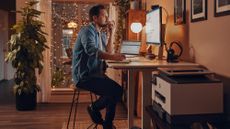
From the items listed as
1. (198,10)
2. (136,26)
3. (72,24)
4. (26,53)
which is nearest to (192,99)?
(198,10)

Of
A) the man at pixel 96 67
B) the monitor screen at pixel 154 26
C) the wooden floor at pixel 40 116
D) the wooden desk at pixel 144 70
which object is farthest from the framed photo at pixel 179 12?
the wooden floor at pixel 40 116

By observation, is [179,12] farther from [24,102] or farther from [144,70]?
[24,102]

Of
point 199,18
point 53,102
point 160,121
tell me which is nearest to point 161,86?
point 160,121

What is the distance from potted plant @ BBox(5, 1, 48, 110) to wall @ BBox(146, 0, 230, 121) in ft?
8.82

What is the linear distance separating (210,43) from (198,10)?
36 centimetres

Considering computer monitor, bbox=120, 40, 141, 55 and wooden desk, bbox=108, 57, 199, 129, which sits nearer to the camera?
wooden desk, bbox=108, 57, 199, 129

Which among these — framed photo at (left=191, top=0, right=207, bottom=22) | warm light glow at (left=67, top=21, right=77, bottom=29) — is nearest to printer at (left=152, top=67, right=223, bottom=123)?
framed photo at (left=191, top=0, right=207, bottom=22)

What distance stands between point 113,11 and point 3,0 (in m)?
4.41

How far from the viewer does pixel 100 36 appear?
11.6 ft

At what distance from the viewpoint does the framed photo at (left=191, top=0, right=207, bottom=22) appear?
2533 mm

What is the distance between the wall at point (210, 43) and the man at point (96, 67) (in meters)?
0.64

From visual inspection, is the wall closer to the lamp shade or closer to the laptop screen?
the laptop screen

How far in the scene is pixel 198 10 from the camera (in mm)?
2654

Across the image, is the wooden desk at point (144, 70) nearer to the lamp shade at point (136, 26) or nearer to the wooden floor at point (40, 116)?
the lamp shade at point (136, 26)
